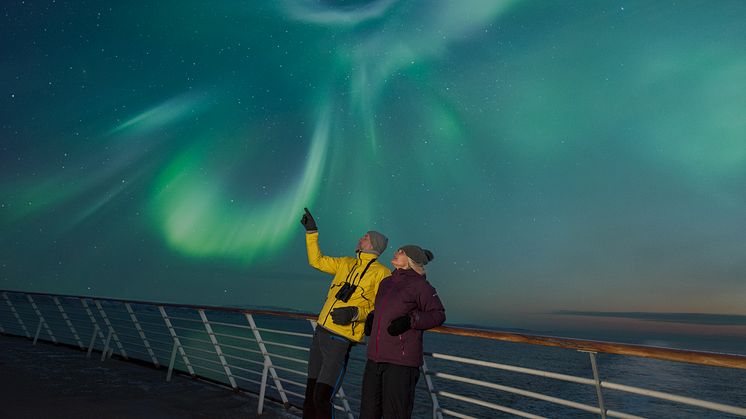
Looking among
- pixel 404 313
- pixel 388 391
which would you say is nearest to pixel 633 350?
pixel 404 313

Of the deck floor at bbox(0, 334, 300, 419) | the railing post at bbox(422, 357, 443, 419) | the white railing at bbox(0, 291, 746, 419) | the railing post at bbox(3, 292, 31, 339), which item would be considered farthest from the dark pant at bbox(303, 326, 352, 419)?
the railing post at bbox(3, 292, 31, 339)

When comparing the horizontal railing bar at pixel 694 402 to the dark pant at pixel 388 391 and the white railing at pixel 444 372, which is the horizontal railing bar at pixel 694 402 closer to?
the white railing at pixel 444 372

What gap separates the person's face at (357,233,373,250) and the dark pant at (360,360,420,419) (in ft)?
2.40

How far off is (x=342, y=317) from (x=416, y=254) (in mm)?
612

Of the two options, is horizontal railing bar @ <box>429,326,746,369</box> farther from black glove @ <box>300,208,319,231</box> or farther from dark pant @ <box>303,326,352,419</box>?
black glove @ <box>300,208,319,231</box>

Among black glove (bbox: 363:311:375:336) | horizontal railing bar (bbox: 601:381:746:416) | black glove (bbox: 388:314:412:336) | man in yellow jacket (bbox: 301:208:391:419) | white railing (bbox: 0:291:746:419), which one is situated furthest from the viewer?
man in yellow jacket (bbox: 301:208:391:419)

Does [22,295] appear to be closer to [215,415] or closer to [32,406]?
[32,406]

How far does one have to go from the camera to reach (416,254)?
107 inches

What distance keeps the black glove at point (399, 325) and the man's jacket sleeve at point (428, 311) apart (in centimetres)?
3

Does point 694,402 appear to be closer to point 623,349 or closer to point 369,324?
point 623,349

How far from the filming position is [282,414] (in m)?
4.14

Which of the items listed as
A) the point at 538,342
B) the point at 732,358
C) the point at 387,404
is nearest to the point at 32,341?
the point at 387,404

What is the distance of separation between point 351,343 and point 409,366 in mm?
584

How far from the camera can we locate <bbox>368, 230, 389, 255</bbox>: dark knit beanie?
3086 mm
